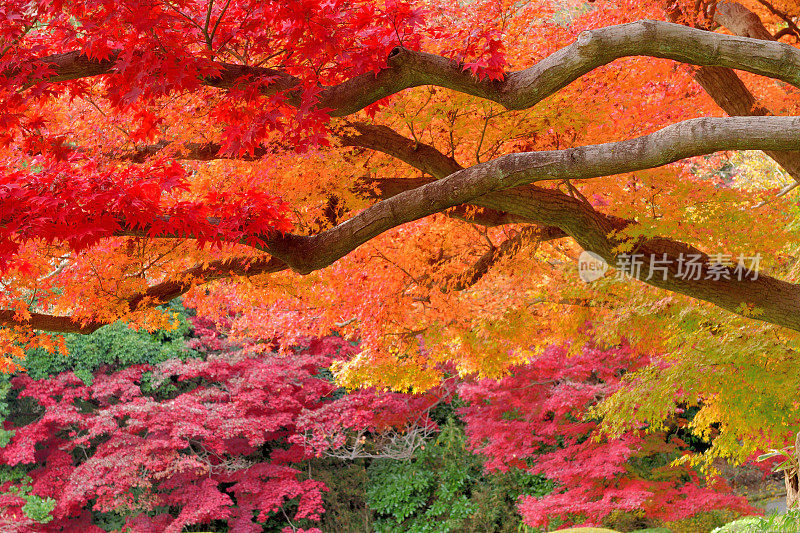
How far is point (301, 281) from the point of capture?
5.94m

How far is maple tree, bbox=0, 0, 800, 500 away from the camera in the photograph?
2.85 m

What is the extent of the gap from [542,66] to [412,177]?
236 cm

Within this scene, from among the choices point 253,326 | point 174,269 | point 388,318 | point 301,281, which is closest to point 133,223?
point 174,269

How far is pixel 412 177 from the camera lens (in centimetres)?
511

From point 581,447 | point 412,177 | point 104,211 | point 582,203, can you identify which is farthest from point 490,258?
point 581,447

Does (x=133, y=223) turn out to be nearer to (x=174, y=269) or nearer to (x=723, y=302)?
(x=174, y=269)

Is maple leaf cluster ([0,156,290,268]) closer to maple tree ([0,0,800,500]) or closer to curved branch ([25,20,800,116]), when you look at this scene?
maple tree ([0,0,800,500])

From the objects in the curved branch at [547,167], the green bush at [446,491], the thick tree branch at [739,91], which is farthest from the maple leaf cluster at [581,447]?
the curved branch at [547,167]

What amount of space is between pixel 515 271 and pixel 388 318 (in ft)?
4.00

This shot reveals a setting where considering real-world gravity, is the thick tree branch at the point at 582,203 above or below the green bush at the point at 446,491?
above

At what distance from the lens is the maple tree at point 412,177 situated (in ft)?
9.36

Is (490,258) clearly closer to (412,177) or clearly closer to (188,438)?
(412,177)

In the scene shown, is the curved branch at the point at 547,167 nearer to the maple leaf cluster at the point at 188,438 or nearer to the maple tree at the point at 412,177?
the maple tree at the point at 412,177

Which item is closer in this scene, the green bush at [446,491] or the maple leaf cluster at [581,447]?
the maple leaf cluster at [581,447]
